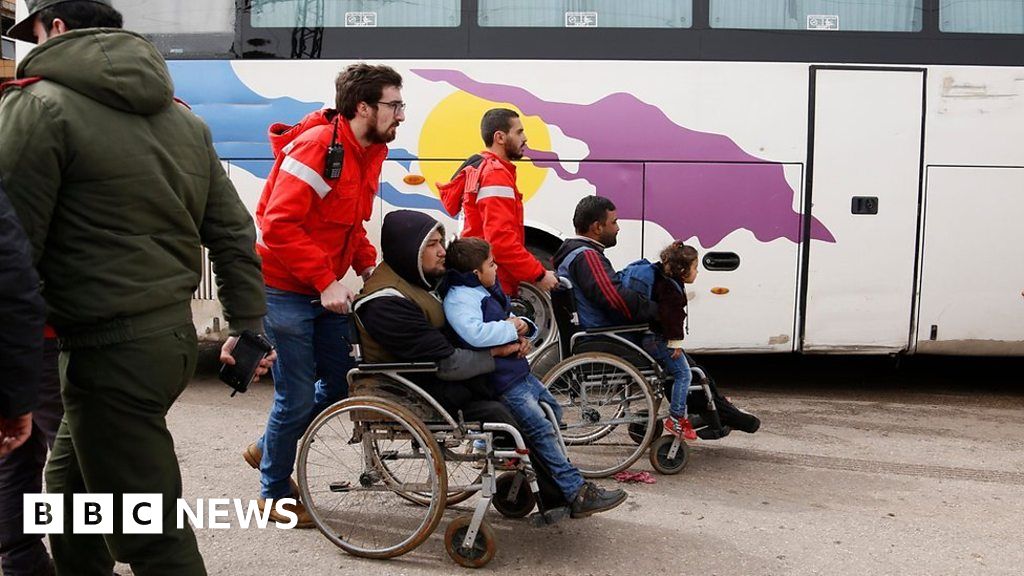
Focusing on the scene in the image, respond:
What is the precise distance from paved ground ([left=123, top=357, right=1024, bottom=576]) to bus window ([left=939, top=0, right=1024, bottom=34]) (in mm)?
2712

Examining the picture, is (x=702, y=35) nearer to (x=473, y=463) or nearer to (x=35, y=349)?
(x=473, y=463)

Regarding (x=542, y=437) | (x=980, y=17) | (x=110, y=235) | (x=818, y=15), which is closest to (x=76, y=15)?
(x=110, y=235)

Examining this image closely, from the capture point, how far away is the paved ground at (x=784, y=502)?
4.10 m

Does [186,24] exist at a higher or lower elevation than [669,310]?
higher

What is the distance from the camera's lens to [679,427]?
531 centimetres

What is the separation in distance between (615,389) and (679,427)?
387 mm

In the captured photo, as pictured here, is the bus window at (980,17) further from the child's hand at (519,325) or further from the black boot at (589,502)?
the black boot at (589,502)

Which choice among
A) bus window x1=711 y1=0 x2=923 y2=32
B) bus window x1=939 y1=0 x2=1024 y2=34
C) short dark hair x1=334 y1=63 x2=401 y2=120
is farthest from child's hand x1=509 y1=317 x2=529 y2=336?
bus window x1=939 y1=0 x2=1024 y2=34

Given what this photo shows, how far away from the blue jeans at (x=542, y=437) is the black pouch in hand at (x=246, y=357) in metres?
1.31

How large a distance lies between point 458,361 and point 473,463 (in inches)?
17.9

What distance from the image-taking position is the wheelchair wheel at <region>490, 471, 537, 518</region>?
4.49 m

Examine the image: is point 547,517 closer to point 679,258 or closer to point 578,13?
point 679,258

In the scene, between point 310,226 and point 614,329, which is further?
point 614,329

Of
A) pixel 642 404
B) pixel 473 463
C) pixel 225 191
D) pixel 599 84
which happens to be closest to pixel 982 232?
pixel 599 84
